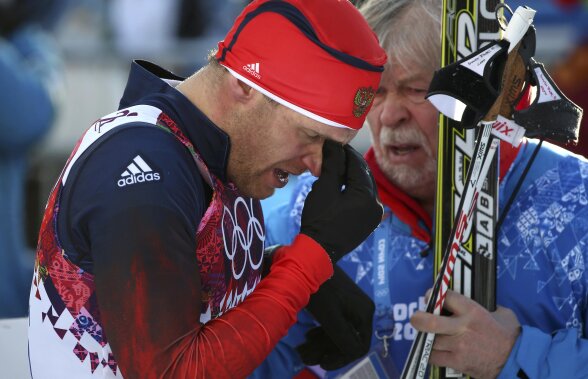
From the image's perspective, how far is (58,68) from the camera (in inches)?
251

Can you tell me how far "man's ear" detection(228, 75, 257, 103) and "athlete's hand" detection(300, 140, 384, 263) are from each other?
22 centimetres

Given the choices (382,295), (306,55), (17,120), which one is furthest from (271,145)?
(17,120)

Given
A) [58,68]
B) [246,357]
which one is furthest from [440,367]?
[58,68]

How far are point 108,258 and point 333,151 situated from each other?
64cm

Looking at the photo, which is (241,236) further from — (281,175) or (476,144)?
(476,144)

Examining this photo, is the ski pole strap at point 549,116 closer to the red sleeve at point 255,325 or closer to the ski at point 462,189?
the ski at point 462,189

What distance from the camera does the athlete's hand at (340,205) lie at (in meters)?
2.34

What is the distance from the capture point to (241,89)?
2303 millimetres

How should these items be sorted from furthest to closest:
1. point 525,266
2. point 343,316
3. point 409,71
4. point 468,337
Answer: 1. point 409,71
2. point 525,266
3. point 343,316
4. point 468,337

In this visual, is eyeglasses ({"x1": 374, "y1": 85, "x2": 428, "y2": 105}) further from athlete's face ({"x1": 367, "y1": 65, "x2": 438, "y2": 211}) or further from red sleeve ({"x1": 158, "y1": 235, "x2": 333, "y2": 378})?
red sleeve ({"x1": 158, "y1": 235, "x2": 333, "y2": 378})

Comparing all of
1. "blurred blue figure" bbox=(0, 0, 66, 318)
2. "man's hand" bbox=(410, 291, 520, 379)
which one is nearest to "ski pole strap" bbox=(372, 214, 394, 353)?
"man's hand" bbox=(410, 291, 520, 379)

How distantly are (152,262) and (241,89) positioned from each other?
0.50 m

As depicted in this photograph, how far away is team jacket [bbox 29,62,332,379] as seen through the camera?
2.02 meters

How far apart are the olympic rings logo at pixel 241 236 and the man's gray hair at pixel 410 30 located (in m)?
0.69
